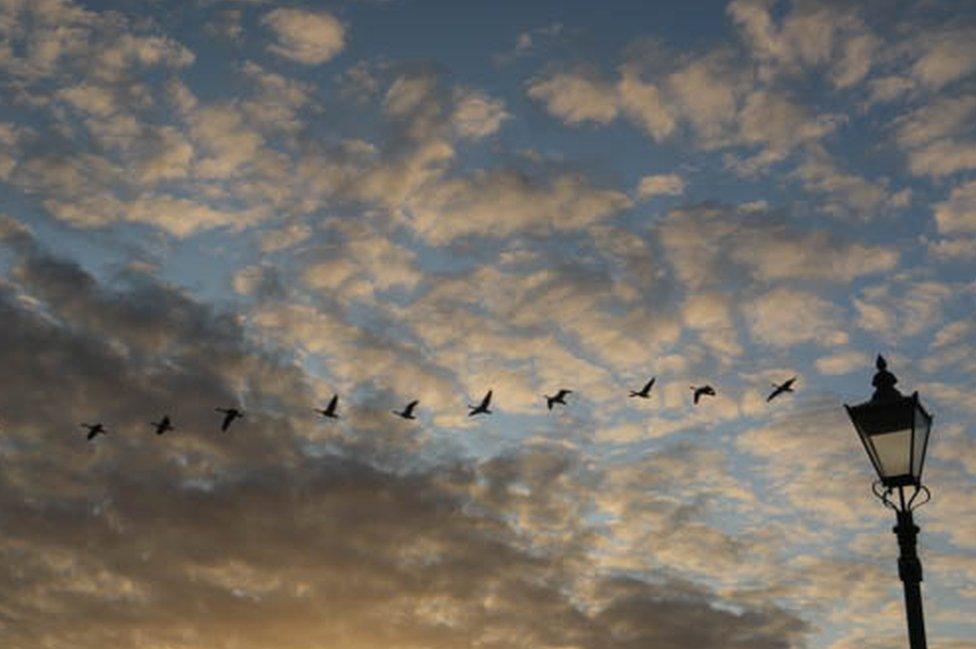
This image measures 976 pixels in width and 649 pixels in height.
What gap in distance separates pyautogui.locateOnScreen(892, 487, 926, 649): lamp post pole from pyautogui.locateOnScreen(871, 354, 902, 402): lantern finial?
892mm

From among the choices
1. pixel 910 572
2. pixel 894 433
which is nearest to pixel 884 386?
pixel 894 433

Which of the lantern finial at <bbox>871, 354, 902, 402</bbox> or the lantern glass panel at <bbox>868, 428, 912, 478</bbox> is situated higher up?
the lantern finial at <bbox>871, 354, 902, 402</bbox>

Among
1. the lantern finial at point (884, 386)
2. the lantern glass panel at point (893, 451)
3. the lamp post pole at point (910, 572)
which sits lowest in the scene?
the lamp post pole at point (910, 572)

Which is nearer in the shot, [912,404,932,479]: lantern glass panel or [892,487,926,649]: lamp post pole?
[892,487,926,649]: lamp post pole

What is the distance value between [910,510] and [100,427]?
48.9 meters

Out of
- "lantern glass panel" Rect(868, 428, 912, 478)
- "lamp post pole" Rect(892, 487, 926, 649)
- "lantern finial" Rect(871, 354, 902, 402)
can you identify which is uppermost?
"lantern finial" Rect(871, 354, 902, 402)

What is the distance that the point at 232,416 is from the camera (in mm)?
50750

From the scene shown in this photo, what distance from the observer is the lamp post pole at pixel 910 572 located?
31.8ft

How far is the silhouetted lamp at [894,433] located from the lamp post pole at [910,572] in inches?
8.1

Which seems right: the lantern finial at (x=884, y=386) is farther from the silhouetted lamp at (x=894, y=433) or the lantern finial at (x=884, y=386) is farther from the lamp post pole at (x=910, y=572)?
the lamp post pole at (x=910, y=572)

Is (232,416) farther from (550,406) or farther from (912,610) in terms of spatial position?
(912,610)

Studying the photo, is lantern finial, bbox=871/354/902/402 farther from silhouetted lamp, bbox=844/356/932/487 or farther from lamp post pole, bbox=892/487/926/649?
lamp post pole, bbox=892/487/926/649

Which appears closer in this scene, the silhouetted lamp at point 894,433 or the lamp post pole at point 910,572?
the lamp post pole at point 910,572

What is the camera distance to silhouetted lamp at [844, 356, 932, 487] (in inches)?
395
